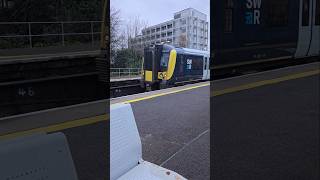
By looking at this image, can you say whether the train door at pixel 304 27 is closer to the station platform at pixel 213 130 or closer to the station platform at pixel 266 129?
the station platform at pixel 266 129

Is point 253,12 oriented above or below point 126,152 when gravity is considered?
above

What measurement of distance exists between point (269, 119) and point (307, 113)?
25.6 inches

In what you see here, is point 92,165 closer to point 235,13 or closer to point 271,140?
point 271,140

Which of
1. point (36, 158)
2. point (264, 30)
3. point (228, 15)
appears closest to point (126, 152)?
point (36, 158)

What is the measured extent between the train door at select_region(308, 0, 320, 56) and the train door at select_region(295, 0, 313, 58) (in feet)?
0.31

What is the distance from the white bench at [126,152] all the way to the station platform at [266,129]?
1.14 meters

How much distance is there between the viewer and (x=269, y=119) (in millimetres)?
5320

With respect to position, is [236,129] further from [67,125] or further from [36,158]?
[36,158]

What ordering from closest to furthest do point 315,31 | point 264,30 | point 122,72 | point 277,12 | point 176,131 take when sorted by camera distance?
point 122,72 → point 176,131 → point 264,30 → point 277,12 → point 315,31

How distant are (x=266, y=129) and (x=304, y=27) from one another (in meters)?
6.42

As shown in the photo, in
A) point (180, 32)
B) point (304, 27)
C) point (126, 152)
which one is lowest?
point (126, 152)

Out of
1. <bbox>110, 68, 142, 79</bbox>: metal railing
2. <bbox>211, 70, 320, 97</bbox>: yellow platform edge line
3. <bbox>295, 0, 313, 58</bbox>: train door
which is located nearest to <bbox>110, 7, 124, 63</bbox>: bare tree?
<bbox>110, 68, 142, 79</bbox>: metal railing

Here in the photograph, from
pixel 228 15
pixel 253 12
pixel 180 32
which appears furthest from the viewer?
pixel 253 12

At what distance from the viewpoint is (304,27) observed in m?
10.4
